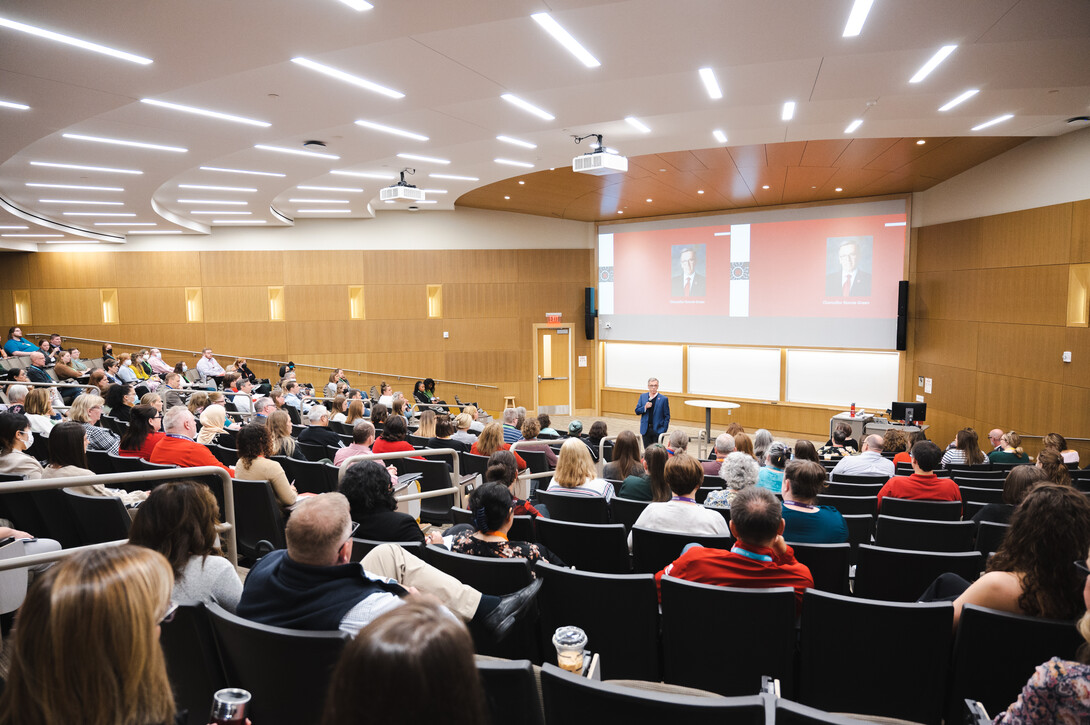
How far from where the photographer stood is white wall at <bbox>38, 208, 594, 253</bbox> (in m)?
16.1

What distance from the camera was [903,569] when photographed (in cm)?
307

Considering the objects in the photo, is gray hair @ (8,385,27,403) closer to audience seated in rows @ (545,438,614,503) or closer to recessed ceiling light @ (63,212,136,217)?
recessed ceiling light @ (63,212,136,217)

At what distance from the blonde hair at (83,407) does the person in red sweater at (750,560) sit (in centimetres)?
584

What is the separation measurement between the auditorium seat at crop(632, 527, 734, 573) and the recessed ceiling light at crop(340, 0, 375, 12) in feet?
12.4


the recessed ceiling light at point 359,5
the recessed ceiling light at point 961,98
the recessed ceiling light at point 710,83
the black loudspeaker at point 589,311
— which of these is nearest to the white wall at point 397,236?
the black loudspeaker at point 589,311

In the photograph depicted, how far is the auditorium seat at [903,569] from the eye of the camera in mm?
3020

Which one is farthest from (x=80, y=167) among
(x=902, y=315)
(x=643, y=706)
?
(x=902, y=315)

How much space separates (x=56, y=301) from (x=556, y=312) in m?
13.0

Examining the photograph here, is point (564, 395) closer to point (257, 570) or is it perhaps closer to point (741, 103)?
point (741, 103)

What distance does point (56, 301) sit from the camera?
53.0 feet

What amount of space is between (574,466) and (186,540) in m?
2.85

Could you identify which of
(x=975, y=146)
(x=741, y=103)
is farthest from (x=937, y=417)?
(x=741, y=103)

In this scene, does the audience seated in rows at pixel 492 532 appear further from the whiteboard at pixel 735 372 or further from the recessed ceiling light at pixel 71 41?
the whiteboard at pixel 735 372

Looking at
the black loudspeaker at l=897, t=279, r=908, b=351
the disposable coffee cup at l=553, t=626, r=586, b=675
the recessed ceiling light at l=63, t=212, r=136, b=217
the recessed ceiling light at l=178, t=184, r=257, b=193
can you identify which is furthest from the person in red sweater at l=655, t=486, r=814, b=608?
the recessed ceiling light at l=63, t=212, r=136, b=217
